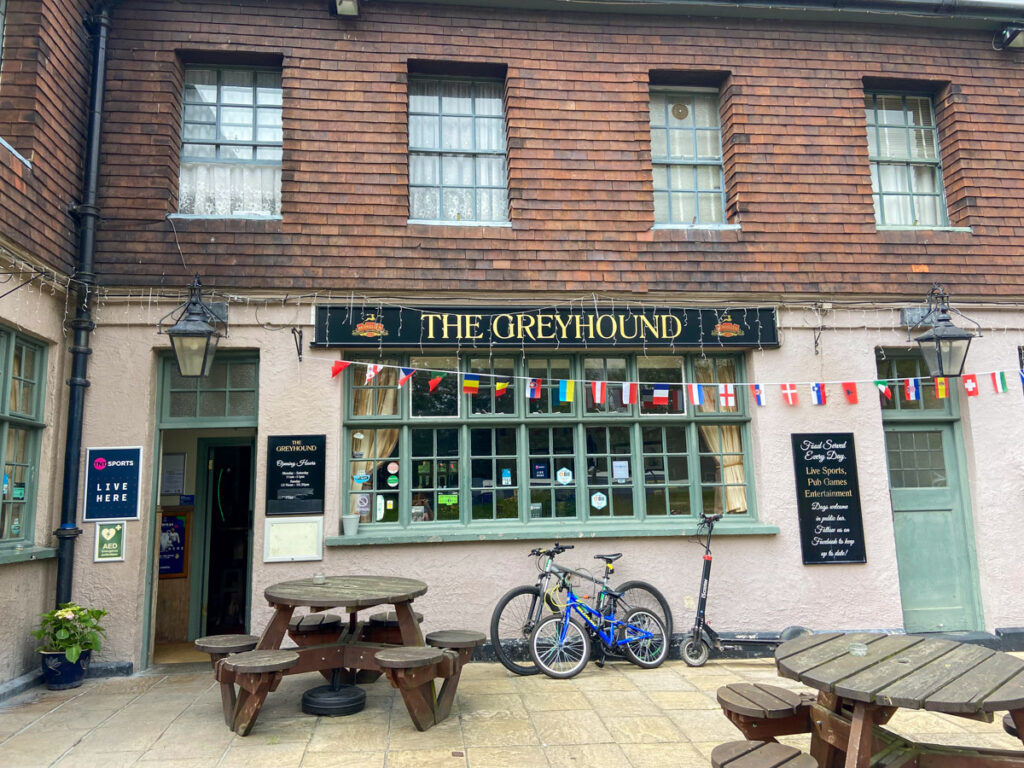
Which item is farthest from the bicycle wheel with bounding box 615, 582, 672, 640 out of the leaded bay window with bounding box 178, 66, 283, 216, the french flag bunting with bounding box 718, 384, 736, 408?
the leaded bay window with bounding box 178, 66, 283, 216

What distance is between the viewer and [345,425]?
7168 millimetres

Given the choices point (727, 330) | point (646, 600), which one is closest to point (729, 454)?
point (727, 330)

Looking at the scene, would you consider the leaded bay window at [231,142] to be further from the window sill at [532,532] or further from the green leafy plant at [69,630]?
the green leafy plant at [69,630]

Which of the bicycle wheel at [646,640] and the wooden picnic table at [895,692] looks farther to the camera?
the bicycle wheel at [646,640]

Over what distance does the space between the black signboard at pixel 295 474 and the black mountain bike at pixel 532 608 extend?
1.92 m

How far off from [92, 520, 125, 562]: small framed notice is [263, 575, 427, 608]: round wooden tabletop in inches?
83.0

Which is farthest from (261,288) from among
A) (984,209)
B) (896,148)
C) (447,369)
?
(984,209)

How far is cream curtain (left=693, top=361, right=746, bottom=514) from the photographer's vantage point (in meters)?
7.45

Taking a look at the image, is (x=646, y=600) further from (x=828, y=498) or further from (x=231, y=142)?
(x=231, y=142)

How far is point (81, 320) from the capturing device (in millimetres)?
6738

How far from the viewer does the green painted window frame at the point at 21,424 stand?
6.03 meters

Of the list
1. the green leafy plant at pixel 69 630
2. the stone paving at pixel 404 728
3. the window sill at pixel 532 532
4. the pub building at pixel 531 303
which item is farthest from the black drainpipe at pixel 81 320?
the window sill at pixel 532 532

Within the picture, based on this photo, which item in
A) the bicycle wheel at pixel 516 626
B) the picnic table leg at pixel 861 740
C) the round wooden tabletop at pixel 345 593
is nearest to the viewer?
the picnic table leg at pixel 861 740

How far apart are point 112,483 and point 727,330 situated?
594cm
